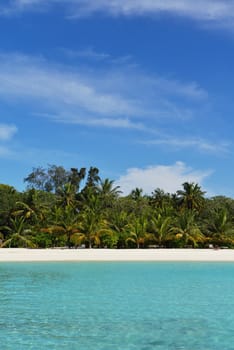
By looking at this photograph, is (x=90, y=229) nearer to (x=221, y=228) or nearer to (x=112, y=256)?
(x=112, y=256)

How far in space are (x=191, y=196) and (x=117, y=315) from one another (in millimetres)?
55614

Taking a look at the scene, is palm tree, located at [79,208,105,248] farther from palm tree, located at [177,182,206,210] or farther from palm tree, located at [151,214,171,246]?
palm tree, located at [177,182,206,210]

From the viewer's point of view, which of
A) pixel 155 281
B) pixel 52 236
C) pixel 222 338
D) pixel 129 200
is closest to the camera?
pixel 222 338

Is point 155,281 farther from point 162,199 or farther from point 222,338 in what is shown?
point 162,199

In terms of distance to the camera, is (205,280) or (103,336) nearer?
(103,336)

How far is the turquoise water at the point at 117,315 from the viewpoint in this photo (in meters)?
10.2

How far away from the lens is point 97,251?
150 ft

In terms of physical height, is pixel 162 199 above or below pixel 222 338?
above

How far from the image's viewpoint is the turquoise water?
1016cm

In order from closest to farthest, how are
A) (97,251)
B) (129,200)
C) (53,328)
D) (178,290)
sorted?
(53,328)
(178,290)
(97,251)
(129,200)

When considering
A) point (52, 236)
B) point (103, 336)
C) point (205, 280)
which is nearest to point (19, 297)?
point (103, 336)

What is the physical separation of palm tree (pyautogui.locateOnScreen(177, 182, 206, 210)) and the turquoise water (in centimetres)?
4595

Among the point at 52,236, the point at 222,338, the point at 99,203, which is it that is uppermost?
the point at 99,203

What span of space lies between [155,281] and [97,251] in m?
23.0
